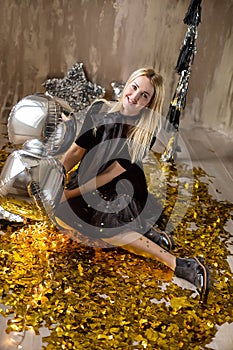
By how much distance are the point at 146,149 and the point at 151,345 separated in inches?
28.6

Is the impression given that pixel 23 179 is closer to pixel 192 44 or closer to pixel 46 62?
pixel 192 44

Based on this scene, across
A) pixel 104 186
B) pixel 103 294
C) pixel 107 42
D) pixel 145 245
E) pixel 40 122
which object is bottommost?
pixel 103 294

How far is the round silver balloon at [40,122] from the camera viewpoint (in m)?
1.93

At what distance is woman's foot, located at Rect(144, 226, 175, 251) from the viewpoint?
2199 millimetres

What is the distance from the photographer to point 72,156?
2.16 m

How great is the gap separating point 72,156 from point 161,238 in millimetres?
467

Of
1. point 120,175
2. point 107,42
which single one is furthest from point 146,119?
point 107,42

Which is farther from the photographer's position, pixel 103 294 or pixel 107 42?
pixel 107 42

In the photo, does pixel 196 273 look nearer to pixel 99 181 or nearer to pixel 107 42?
pixel 99 181

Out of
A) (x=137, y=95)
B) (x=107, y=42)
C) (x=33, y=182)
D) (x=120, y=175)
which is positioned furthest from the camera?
(x=107, y=42)

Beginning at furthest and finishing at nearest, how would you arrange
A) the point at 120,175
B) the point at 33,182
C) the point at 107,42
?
the point at 107,42, the point at 120,175, the point at 33,182

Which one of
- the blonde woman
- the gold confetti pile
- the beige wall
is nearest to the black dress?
the blonde woman

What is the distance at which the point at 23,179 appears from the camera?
1.92 m

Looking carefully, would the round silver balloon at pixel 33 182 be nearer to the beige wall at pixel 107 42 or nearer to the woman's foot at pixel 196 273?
the woman's foot at pixel 196 273
